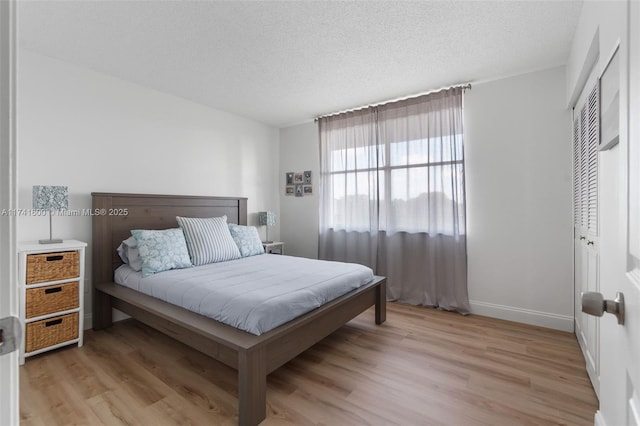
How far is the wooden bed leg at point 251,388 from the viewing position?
5.19ft

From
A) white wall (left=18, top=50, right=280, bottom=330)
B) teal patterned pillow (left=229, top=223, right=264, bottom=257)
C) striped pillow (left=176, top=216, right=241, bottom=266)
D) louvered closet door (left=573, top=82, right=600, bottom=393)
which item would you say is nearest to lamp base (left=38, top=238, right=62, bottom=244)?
white wall (left=18, top=50, right=280, bottom=330)

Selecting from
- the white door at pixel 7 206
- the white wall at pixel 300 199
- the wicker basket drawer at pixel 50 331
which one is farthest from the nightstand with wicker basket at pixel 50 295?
the white wall at pixel 300 199

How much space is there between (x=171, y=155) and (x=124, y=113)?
0.61 metres

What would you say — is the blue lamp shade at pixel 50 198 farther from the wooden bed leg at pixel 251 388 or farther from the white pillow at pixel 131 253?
the wooden bed leg at pixel 251 388

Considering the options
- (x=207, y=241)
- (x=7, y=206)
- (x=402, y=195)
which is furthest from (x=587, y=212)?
(x=207, y=241)

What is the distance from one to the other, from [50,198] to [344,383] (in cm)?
271

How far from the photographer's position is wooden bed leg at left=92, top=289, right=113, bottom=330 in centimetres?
285

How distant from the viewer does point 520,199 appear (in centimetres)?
303

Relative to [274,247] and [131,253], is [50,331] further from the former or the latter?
[274,247]

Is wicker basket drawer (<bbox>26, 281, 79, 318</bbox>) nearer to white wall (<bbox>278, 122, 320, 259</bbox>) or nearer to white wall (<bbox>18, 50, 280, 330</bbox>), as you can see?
white wall (<bbox>18, 50, 280, 330</bbox>)

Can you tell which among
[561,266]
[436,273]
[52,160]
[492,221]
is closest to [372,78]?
[492,221]

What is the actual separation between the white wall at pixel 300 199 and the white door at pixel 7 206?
4043mm

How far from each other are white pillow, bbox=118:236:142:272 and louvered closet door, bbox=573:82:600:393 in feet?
11.7

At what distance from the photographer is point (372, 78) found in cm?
309
